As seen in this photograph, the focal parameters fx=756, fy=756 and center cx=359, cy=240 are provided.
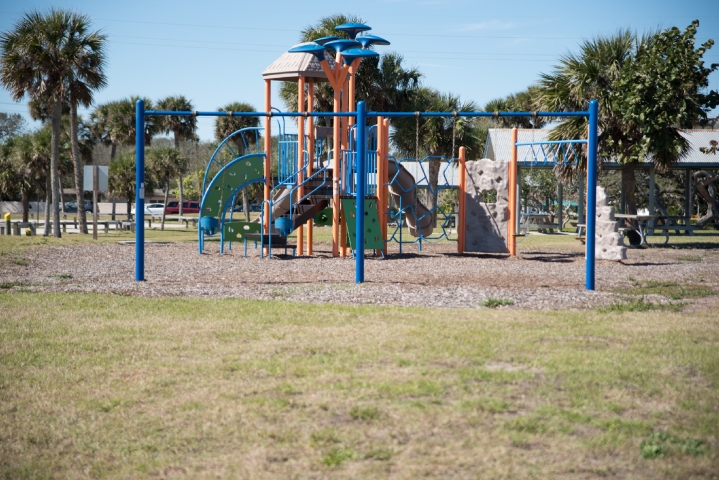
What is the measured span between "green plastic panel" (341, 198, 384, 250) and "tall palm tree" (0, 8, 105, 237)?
1326 centimetres

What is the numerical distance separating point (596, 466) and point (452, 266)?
36.0 feet

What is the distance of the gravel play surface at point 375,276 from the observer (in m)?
9.99

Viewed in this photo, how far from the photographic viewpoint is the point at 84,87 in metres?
25.7

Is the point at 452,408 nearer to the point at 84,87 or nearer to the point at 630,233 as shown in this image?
the point at 630,233

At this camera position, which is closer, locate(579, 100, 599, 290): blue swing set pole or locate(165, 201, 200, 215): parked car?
locate(579, 100, 599, 290): blue swing set pole

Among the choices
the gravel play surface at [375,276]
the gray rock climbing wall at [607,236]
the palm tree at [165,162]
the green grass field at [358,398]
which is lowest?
the green grass field at [358,398]

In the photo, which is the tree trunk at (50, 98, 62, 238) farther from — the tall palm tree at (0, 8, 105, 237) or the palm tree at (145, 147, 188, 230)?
the palm tree at (145, 147, 188, 230)

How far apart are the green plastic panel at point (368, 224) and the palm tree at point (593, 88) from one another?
8.09m

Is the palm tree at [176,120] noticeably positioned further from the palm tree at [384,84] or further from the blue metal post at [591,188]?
the blue metal post at [591,188]

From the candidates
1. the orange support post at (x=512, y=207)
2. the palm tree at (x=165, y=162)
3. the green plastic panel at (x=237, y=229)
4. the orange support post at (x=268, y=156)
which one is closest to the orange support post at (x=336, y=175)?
the orange support post at (x=268, y=156)

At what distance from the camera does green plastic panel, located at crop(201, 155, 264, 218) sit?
1775 centimetres

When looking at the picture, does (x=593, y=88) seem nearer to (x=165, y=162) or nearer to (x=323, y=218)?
(x=323, y=218)

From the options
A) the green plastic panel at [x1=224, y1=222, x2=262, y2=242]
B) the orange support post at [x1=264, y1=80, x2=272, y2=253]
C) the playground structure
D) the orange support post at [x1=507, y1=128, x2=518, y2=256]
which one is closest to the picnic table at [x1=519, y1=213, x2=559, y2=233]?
the playground structure

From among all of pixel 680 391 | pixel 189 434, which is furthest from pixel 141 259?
pixel 680 391
